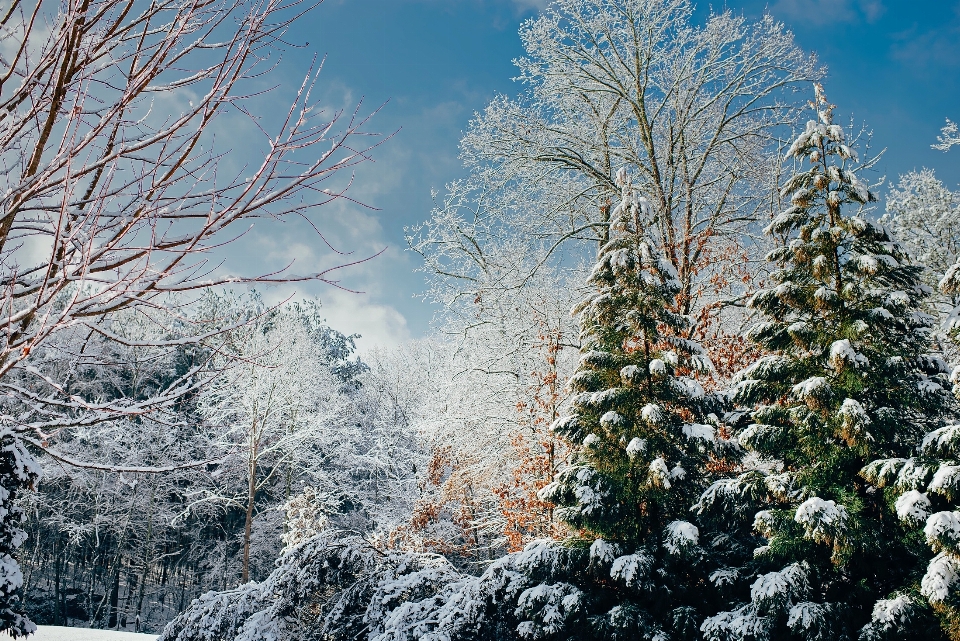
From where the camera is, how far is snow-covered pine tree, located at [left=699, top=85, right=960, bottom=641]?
18.4 feet

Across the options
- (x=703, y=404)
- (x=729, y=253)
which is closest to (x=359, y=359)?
(x=729, y=253)

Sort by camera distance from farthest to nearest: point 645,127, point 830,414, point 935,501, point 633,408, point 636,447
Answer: point 645,127, point 633,408, point 636,447, point 830,414, point 935,501

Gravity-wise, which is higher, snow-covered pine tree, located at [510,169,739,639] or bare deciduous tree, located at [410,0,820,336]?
bare deciduous tree, located at [410,0,820,336]

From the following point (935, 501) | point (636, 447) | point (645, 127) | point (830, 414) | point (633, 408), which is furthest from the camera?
point (645, 127)

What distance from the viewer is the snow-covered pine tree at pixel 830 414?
5613mm

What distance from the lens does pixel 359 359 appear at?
40094 millimetres

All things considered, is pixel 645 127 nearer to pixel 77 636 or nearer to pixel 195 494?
pixel 77 636

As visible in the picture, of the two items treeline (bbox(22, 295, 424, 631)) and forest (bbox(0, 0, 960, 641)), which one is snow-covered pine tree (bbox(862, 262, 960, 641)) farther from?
treeline (bbox(22, 295, 424, 631))

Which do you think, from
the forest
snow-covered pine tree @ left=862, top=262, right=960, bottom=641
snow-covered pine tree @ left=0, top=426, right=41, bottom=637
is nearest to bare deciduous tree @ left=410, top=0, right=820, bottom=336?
the forest

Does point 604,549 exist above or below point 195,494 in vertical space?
below

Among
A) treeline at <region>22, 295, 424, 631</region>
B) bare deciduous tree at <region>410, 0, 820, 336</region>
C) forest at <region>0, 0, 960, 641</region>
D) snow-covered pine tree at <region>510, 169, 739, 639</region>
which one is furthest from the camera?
treeline at <region>22, 295, 424, 631</region>

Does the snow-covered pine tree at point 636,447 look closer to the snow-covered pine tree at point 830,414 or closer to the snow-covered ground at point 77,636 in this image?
the snow-covered pine tree at point 830,414

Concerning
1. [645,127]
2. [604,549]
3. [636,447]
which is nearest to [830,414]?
[636,447]

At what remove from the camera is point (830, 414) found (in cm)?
629
